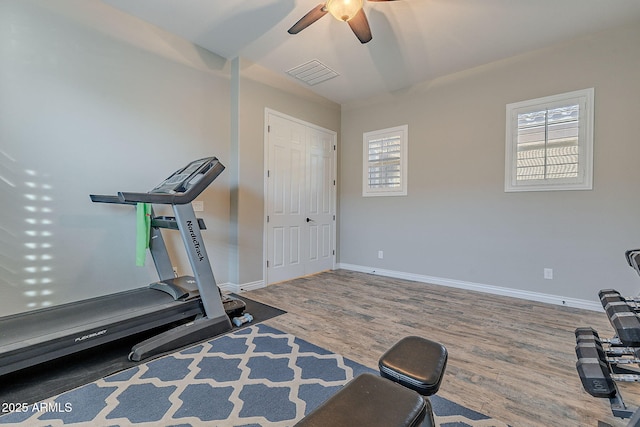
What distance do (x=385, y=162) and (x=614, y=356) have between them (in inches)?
136

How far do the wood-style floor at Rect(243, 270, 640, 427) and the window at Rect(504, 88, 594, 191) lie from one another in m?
1.41

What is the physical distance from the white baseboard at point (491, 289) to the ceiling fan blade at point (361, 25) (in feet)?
10.5

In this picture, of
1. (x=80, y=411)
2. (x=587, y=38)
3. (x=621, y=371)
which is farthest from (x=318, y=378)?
(x=587, y=38)

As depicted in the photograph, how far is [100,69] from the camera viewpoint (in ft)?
8.80

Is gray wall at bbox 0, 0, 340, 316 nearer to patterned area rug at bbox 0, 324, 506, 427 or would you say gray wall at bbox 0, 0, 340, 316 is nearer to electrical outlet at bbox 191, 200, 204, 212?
electrical outlet at bbox 191, 200, 204, 212

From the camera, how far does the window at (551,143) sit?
10.1 feet

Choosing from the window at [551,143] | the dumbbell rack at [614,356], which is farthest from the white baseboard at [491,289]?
the dumbbell rack at [614,356]

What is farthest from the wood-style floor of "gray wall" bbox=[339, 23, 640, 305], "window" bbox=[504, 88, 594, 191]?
"window" bbox=[504, 88, 594, 191]

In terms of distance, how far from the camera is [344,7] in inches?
84.8

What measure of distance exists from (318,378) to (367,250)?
318 cm

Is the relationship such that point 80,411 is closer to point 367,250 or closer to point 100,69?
point 100,69

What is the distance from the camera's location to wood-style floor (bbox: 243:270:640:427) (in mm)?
1604

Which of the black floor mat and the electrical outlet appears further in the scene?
the electrical outlet

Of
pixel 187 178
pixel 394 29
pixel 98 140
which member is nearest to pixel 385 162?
pixel 394 29
